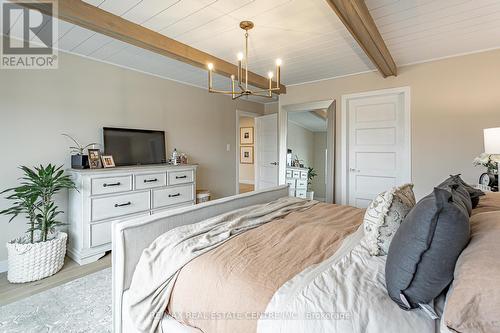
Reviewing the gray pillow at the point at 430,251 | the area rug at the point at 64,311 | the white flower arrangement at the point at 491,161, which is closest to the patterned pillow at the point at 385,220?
the gray pillow at the point at 430,251

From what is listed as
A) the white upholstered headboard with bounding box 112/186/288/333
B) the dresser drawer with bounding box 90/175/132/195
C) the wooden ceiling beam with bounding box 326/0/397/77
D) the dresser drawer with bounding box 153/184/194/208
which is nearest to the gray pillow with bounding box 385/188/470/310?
the white upholstered headboard with bounding box 112/186/288/333

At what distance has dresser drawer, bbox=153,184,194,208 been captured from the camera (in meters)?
3.24

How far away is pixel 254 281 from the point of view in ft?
3.40

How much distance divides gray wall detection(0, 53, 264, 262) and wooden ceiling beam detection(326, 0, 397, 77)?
280 cm

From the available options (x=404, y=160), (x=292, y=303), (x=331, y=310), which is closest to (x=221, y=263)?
(x=292, y=303)

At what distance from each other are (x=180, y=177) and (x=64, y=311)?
1951 millimetres

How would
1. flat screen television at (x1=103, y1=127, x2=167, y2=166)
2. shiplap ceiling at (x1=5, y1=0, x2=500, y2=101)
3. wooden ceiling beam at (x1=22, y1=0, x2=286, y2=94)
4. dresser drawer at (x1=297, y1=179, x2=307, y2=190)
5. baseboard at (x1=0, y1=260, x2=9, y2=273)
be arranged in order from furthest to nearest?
dresser drawer at (x1=297, y1=179, x2=307, y2=190)
flat screen television at (x1=103, y1=127, x2=167, y2=166)
baseboard at (x1=0, y1=260, x2=9, y2=273)
shiplap ceiling at (x1=5, y1=0, x2=500, y2=101)
wooden ceiling beam at (x1=22, y1=0, x2=286, y2=94)

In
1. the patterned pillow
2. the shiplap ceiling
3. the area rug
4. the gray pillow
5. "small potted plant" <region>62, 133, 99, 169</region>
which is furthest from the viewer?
"small potted plant" <region>62, 133, 99, 169</region>

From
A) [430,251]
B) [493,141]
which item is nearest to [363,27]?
[493,141]

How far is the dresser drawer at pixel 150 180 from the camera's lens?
3033 mm

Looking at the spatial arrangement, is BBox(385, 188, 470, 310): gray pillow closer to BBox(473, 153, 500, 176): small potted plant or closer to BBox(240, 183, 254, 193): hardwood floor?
BBox(473, 153, 500, 176): small potted plant

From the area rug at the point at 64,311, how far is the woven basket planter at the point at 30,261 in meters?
0.31

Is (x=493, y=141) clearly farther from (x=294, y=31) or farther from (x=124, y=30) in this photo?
(x=124, y=30)

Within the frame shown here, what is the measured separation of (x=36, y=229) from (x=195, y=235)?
205 centimetres
